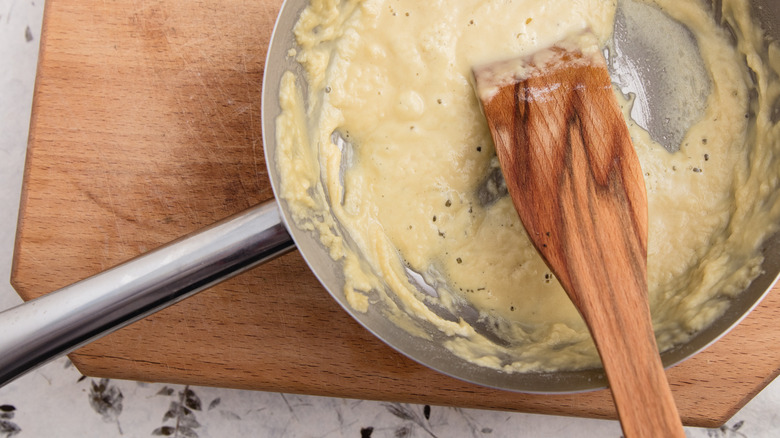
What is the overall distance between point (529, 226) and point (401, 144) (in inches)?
12.8

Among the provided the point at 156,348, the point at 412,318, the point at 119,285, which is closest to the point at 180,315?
the point at 156,348

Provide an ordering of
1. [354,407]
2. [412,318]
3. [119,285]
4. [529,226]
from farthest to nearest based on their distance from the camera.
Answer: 1. [354,407]
2. [412,318]
3. [529,226]
4. [119,285]

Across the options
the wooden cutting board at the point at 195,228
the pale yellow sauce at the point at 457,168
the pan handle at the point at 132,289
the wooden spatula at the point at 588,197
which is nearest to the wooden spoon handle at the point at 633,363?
the wooden spatula at the point at 588,197

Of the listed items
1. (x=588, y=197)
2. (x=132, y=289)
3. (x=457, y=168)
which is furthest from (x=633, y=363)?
(x=132, y=289)

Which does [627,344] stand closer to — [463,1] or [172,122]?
[463,1]

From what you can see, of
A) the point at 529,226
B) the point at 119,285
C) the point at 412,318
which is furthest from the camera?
the point at 412,318

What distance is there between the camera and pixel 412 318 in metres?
1.17

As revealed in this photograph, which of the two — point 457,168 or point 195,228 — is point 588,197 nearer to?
point 457,168

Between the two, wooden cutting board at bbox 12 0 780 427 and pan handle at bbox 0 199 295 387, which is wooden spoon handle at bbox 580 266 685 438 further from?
pan handle at bbox 0 199 295 387

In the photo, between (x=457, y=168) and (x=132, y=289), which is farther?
(x=457, y=168)

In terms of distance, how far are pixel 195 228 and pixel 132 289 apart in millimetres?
311

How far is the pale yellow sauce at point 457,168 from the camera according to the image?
1.17m

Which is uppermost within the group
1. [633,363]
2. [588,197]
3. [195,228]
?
[588,197]

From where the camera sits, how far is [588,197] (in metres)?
1.04
